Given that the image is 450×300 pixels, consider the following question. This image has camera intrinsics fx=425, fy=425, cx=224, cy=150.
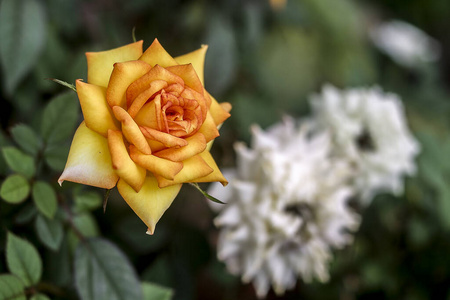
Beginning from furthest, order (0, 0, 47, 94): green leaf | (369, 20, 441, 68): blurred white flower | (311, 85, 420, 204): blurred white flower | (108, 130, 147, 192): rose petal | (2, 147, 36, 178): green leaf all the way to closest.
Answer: (369, 20, 441, 68): blurred white flower, (311, 85, 420, 204): blurred white flower, (0, 0, 47, 94): green leaf, (2, 147, 36, 178): green leaf, (108, 130, 147, 192): rose petal

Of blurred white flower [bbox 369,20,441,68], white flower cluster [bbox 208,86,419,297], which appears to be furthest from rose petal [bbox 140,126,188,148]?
blurred white flower [bbox 369,20,441,68]

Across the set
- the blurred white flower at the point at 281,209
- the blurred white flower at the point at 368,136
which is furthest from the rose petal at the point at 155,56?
the blurred white flower at the point at 368,136

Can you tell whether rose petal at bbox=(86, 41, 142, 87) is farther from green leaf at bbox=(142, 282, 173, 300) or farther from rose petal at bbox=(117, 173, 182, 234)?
green leaf at bbox=(142, 282, 173, 300)

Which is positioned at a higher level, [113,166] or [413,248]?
[113,166]

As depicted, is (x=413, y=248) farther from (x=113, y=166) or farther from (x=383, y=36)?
(x=383, y=36)

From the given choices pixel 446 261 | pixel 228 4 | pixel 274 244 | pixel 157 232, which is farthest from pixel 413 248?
pixel 228 4
